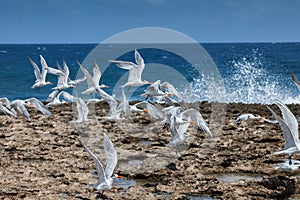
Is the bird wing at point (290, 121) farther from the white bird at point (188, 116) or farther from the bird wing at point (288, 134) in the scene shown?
the white bird at point (188, 116)

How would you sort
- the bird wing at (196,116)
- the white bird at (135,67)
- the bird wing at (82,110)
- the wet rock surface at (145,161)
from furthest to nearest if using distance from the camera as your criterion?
the white bird at (135,67)
the bird wing at (82,110)
the bird wing at (196,116)
the wet rock surface at (145,161)

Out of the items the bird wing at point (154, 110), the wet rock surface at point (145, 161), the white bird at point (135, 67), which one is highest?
the white bird at point (135, 67)

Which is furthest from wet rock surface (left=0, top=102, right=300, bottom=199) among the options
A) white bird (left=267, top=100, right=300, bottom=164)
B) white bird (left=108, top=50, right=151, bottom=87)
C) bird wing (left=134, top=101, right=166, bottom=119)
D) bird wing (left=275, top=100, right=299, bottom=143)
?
white bird (left=108, top=50, right=151, bottom=87)

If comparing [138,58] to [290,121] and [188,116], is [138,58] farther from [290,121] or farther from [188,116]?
[290,121]

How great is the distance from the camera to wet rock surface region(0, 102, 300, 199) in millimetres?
7879

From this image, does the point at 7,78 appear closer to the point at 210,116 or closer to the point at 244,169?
the point at 210,116

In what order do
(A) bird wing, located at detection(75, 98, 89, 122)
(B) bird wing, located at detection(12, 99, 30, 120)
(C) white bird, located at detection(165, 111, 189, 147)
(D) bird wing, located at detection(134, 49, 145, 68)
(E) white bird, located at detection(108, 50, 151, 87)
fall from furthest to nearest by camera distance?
(B) bird wing, located at detection(12, 99, 30, 120) → (E) white bird, located at detection(108, 50, 151, 87) → (D) bird wing, located at detection(134, 49, 145, 68) → (A) bird wing, located at detection(75, 98, 89, 122) → (C) white bird, located at detection(165, 111, 189, 147)

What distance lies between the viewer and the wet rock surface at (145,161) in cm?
788

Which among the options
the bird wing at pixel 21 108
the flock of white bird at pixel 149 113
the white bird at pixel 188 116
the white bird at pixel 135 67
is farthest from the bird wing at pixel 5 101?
the white bird at pixel 188 116

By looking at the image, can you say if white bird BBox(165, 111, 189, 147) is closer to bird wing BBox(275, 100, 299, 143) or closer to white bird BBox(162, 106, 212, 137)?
white bird BBox(162, 106, 212, 137)

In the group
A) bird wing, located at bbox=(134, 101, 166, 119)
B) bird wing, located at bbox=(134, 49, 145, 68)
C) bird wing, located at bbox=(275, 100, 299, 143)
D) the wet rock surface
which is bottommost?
the wet rock surface

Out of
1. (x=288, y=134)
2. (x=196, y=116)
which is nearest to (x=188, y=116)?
(x=196, y=116)

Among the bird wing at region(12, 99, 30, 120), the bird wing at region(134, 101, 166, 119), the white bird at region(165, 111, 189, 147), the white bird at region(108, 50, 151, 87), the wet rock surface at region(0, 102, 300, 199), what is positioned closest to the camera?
the wet rock surface at region(0, 102, 300, 199)

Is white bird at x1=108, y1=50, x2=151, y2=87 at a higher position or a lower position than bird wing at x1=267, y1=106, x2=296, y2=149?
higher
